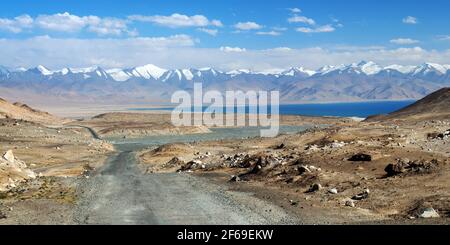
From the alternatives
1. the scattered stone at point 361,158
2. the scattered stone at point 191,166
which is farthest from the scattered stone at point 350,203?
the scattered stone at point 191,166

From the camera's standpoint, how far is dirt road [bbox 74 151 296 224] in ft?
75.2

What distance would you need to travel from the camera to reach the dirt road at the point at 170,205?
902 inches

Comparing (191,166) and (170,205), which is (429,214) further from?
(191,166)

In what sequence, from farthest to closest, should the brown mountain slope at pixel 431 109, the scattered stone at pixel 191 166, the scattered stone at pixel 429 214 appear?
the brown mountain slope at pixel 431 109 → the scattered stone at pixel 191 166 → the scattered stone at pixel 429 214

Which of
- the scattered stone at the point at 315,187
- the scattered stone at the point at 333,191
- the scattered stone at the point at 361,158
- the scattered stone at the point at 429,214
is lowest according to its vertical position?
the scattered stone at the point at 315,187

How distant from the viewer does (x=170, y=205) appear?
2689cm

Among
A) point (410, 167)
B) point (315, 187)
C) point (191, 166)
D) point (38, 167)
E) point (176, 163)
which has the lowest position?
point (38, 167)

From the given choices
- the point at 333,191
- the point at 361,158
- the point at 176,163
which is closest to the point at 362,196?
the point at 333,191

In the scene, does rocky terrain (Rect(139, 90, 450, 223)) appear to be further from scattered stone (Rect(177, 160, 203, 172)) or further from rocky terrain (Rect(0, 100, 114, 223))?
rocky terrain (Rect(0, 100, 114, 223))

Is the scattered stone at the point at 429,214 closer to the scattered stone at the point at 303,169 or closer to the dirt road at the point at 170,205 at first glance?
the dirt road at the point at 170,205

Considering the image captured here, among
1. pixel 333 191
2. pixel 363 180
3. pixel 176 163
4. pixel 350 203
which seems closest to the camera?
pixel 350 203

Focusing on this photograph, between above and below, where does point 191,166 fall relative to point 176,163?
above
